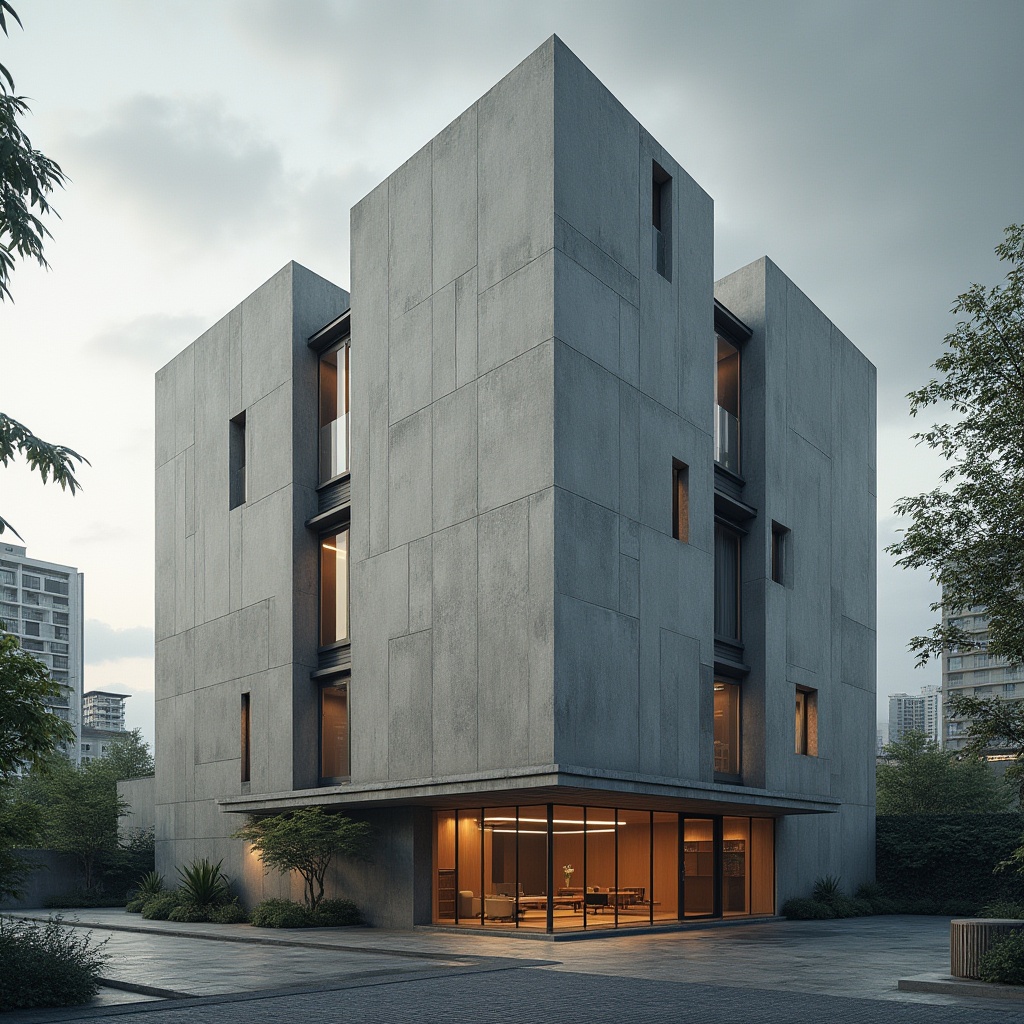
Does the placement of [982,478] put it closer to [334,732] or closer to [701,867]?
[701,867]

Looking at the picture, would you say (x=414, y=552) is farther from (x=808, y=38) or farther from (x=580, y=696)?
(x=808, y=38)

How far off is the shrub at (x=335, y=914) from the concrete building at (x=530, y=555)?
341mm

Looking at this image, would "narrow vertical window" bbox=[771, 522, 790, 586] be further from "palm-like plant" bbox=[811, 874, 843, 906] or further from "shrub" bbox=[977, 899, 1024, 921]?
"shrub" bbox=[977, 899, 1024, 921]

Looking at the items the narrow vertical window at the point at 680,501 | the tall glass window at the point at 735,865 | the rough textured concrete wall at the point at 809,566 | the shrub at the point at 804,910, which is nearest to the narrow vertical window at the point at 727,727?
the rough textured concrete wall at the point at 809,566

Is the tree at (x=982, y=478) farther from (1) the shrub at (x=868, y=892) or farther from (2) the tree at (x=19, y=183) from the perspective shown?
(1) the shrub at (x=868, y=892)

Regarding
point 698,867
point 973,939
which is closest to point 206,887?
point 698,867

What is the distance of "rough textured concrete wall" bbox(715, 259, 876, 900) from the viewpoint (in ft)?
99.6

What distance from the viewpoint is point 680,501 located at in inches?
1063

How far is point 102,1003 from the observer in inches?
586

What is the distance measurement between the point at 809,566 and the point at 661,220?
11.7 metres

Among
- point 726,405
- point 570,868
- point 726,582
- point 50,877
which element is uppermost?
point 726,405

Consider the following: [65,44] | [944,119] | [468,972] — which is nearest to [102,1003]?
[468,972]

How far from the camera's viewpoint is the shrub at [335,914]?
2711 cm

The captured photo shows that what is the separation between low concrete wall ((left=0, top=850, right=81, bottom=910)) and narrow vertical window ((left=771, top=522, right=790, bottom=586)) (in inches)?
1055
